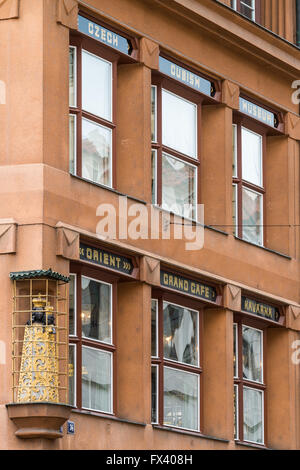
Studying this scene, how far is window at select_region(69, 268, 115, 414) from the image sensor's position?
31.0m

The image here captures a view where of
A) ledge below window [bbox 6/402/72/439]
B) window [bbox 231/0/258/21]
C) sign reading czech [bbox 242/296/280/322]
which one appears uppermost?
window [bbox 231/0/258/21]

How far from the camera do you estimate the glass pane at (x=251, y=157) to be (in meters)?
37.2

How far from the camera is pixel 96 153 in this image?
3247cm

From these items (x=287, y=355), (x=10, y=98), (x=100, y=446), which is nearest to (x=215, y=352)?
(x=287, y=355)

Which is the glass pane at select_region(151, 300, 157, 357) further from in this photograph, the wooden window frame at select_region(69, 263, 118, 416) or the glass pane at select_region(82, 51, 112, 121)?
the glass pane at select_region(82, 51, 112, 121)

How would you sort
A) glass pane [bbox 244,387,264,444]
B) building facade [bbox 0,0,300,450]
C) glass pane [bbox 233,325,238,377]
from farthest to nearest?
glass pane [bbox 244,387,264,444]
glass pane [bbox 233,325,238,377]
building facade [bbox 0,0,300,450]

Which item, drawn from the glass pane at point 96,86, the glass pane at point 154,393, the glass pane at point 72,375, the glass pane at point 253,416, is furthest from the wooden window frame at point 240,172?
the glass pane at point 72,375

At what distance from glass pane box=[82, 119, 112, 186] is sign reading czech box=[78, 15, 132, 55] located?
153cm

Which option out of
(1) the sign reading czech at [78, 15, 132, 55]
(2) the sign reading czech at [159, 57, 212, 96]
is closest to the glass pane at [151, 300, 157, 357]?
(2) the sign reading czech at [159, 57, 212, 96]

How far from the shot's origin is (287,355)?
121 feet

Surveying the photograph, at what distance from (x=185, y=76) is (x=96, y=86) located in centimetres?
292

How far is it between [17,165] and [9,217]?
0.92 meters

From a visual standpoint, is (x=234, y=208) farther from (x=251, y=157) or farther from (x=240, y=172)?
(x=251, y=157)

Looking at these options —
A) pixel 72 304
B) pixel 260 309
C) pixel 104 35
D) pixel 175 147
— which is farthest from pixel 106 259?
pixel 260 309
